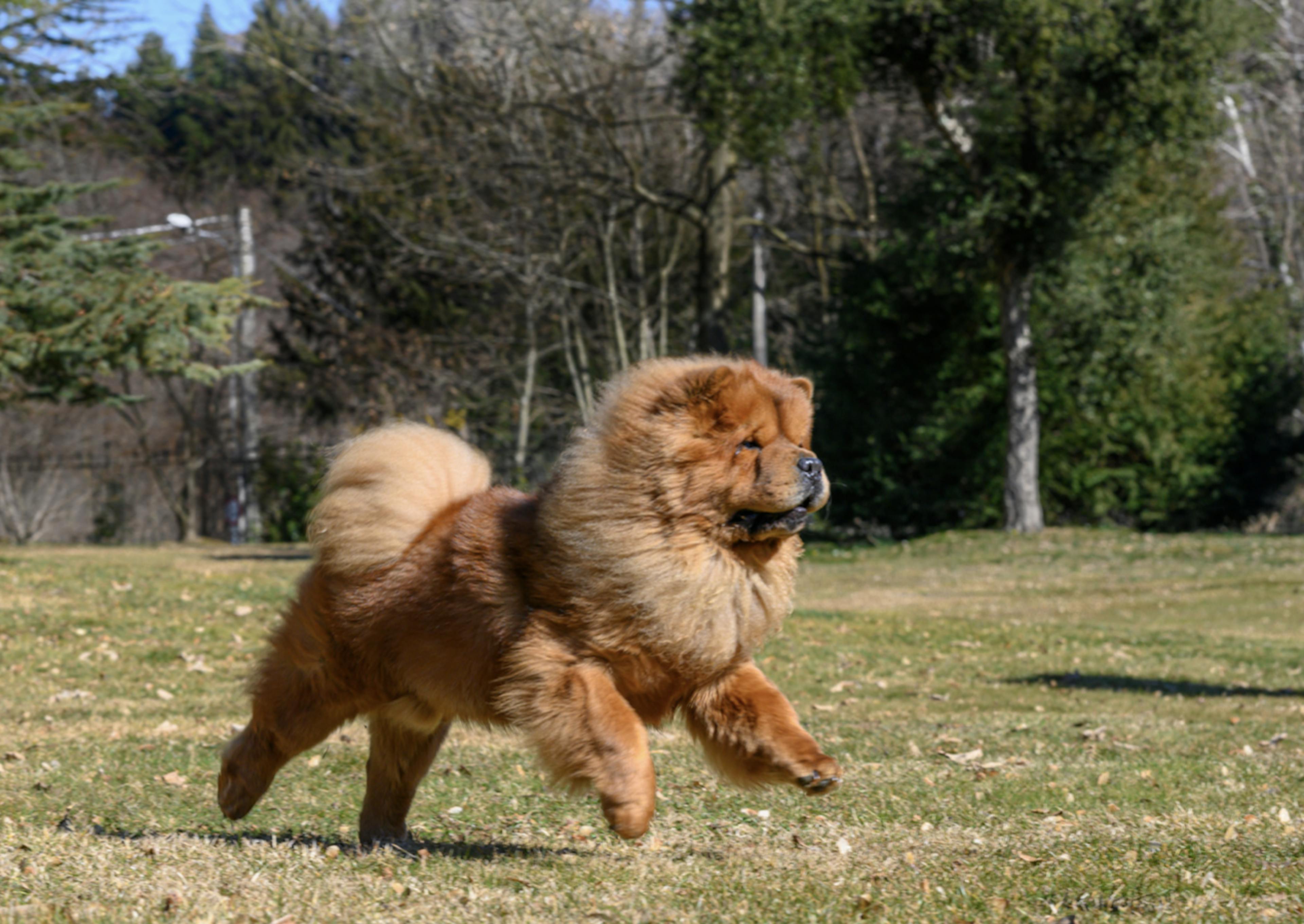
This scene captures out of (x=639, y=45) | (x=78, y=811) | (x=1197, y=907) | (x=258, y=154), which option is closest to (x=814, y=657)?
(x=78, y=811)

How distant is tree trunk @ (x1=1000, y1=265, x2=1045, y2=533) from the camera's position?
2470 centimetres

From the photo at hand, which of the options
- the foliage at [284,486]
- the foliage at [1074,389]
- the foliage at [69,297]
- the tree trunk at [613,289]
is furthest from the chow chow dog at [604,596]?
the foliage at [284,486]

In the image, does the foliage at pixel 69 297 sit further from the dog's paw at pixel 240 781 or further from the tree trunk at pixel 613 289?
the tree trunk at pixel 613 289

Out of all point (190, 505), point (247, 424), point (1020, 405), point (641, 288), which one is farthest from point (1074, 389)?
point (190, 505)

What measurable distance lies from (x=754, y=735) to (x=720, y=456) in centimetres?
102

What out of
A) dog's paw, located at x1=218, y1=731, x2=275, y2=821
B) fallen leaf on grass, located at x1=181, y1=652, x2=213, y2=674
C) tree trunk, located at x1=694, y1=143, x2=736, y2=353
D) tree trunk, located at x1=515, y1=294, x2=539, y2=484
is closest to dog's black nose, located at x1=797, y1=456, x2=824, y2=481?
dog's paw, located at x1=218, y1=731, x2=275, y2=821

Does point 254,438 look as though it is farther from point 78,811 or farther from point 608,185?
point 78,811

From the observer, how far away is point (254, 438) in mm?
31734

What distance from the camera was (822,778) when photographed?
4559mm

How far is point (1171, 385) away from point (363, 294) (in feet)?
63.3

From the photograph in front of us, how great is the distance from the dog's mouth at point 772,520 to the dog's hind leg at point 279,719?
1.78 meters

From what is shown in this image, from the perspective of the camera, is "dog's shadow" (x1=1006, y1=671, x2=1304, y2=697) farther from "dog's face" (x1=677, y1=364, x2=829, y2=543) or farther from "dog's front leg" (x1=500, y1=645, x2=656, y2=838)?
"dog's front leg" (x1=500, y1=645, x2=656, y2=838)

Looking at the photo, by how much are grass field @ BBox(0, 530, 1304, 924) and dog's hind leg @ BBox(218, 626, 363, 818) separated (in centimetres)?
23

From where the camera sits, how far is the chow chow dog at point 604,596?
4.57 m
